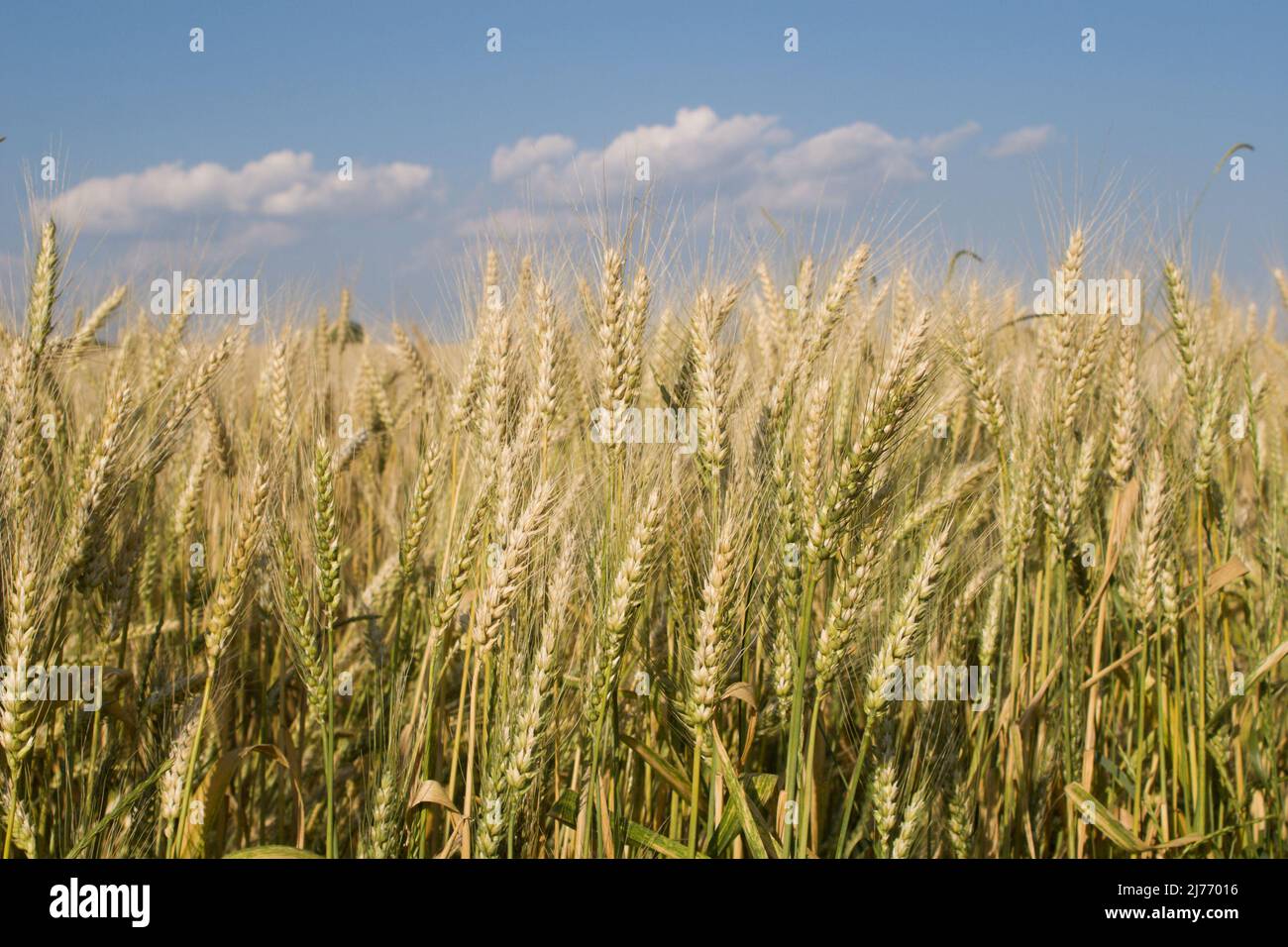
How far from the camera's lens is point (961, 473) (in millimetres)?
2600

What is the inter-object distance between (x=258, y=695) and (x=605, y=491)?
1.34 m

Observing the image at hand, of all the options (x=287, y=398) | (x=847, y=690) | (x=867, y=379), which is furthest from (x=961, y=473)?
(x=287, y=398)

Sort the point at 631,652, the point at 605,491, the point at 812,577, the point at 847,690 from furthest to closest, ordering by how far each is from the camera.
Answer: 1. the point at 847,690
2. the point at 631,652
3. the point at 605,491
4. the point at 812,577

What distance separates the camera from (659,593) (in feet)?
7.22

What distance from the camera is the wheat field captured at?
1.71 meters

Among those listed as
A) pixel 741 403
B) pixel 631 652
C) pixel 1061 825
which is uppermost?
pixel 741 403

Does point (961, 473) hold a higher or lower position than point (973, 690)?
higher

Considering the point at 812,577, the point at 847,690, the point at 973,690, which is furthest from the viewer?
the point at 847,690

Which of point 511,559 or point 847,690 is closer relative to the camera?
point 511,559

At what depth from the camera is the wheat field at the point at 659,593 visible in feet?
5.60

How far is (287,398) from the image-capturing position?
8.06 feet

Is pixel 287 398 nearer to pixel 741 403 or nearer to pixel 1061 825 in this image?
pixel 741 403
